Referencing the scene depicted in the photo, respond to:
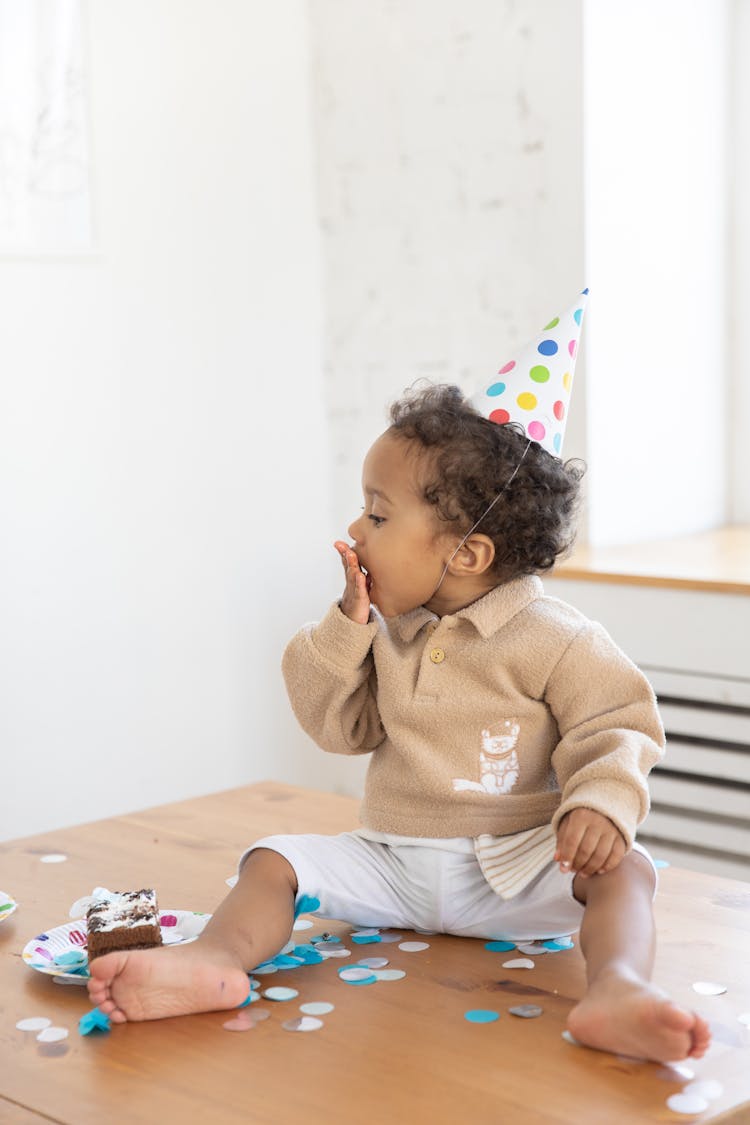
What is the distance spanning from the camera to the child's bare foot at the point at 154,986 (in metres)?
1.10

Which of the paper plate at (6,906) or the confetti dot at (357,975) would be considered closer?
the confetti dot at (357,975)

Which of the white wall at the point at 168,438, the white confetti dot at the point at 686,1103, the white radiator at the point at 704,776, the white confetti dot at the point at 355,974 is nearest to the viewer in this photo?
the white confetti dot at the point at 686,1103

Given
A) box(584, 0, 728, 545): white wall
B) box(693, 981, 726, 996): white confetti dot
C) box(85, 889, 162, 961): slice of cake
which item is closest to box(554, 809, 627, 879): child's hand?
box(693, 981, 726, 996): white confetti dot

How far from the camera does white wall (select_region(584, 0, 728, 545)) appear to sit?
2592 mm

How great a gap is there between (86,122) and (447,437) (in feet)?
5.18

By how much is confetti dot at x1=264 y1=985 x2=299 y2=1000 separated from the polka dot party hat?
0.53m

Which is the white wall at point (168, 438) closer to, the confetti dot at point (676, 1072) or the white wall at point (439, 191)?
the white wall at point (439, 191)

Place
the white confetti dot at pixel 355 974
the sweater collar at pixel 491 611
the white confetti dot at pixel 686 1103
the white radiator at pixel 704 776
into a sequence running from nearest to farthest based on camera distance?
the white confetti dot at pixel 686 1103 → the white confetti dot at pixel 355 974 → the sweater collar at pixel 491 611 → the white radiator at pixel 704 776

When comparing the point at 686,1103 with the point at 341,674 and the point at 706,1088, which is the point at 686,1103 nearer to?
the point at 706,1088

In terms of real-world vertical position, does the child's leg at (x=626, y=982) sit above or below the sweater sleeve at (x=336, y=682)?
below

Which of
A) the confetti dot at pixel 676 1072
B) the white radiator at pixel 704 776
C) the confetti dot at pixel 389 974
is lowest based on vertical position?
the white radiator at pixel 704 776

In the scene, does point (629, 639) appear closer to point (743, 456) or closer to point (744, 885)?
point (743, 456)

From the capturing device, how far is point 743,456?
115 inches

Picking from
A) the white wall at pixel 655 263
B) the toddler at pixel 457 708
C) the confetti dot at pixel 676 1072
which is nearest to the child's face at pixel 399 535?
the toddler at pixel 457 708
